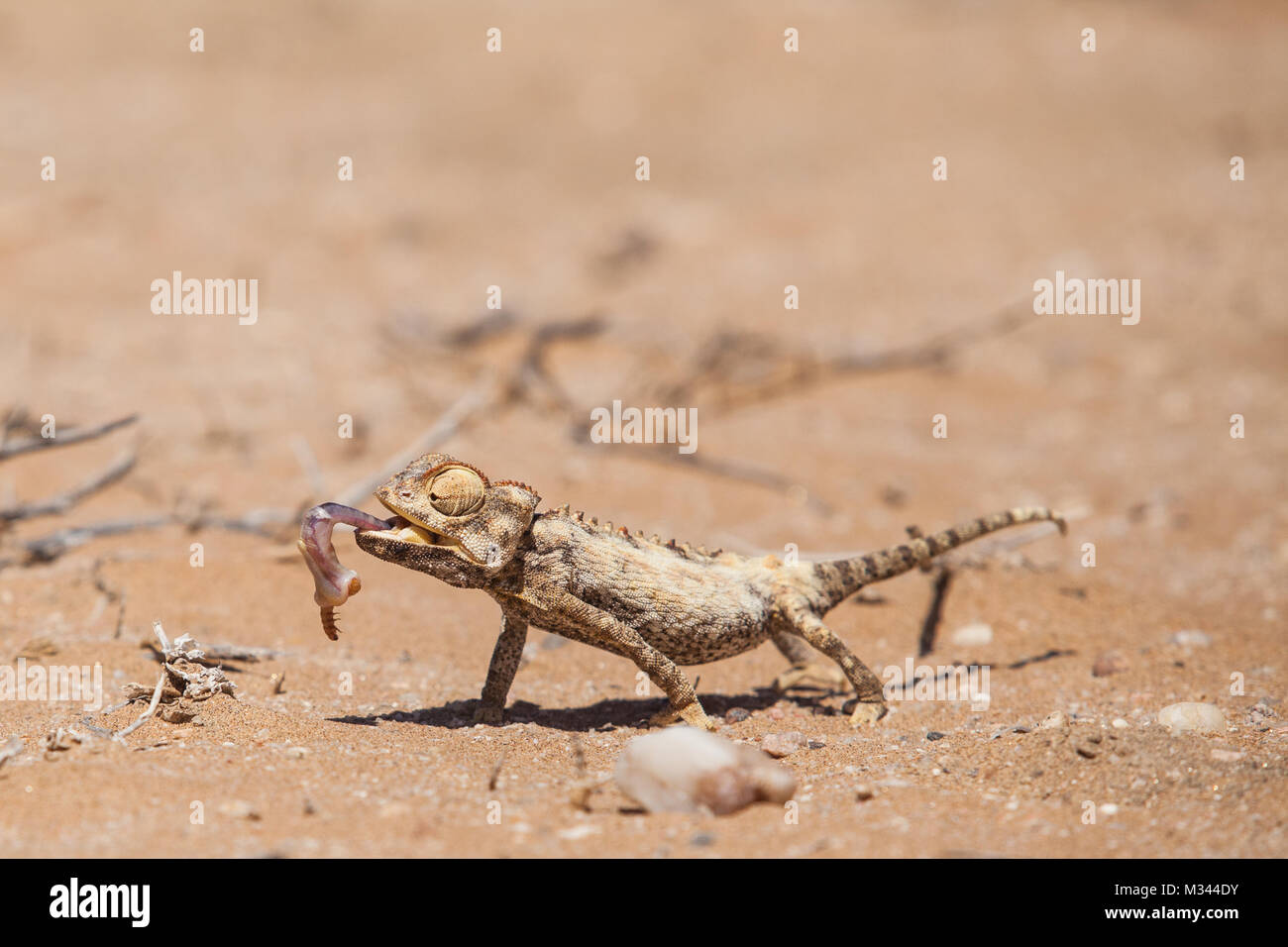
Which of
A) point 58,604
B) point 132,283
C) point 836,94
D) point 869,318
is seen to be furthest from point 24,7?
point 58,604

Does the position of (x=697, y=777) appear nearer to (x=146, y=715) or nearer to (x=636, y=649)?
(x=636, y=649)

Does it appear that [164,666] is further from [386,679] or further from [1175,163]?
[1175,163]

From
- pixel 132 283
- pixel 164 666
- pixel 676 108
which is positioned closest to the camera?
pixel 164 666

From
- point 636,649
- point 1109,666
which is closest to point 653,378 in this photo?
point 1109,666
